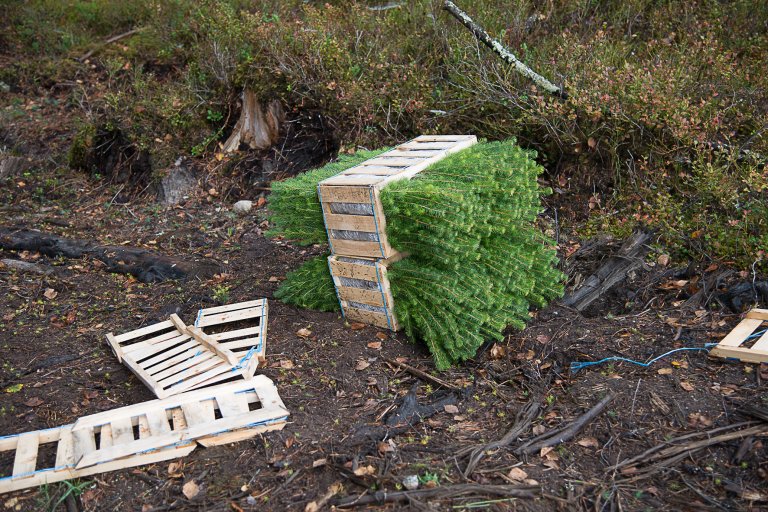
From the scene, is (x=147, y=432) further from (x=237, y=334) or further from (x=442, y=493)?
(x=442, y=493)

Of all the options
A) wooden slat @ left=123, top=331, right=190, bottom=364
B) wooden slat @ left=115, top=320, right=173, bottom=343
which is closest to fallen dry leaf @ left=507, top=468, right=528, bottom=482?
wooden slat @ left=123, top=331, right=190, bottom=364

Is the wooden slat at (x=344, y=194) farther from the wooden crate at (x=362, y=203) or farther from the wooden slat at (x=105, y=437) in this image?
the wooden slat at (x=105, y=437)

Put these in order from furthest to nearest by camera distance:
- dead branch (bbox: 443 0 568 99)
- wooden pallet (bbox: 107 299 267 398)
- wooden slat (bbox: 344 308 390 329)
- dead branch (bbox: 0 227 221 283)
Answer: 1. dead branch (bbox: 443 0 568 99)
2. dead branch (bbox: 0 227 221 283)
3. wooden slat (bbox: 344 308 390 329)
4. wooden pallet (bbox: 107 299 267 398)

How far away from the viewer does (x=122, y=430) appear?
3482 mm

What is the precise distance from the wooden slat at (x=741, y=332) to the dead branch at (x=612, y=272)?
99cm

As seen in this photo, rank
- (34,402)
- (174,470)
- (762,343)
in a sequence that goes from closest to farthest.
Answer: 1. (174,470)
2. (34,402)
3. (762,343)

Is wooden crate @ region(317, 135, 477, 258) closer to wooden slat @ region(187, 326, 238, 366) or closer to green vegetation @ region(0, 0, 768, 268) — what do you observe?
wooden slat @ region(187, 326, 238, 366)

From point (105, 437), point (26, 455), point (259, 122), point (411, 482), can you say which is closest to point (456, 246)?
point (411, 482)

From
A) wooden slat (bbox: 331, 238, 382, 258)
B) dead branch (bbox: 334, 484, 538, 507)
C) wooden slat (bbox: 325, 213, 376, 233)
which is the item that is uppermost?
wooden slat (bbox: 325, 213, 376, 233)

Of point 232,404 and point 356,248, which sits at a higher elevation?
point 356,248

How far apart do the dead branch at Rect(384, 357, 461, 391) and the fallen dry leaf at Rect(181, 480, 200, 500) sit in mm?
1473

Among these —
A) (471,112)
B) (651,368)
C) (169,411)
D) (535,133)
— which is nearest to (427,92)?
(471,112)

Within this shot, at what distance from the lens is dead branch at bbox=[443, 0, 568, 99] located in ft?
20.3

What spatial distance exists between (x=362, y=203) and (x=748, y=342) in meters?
2.57
